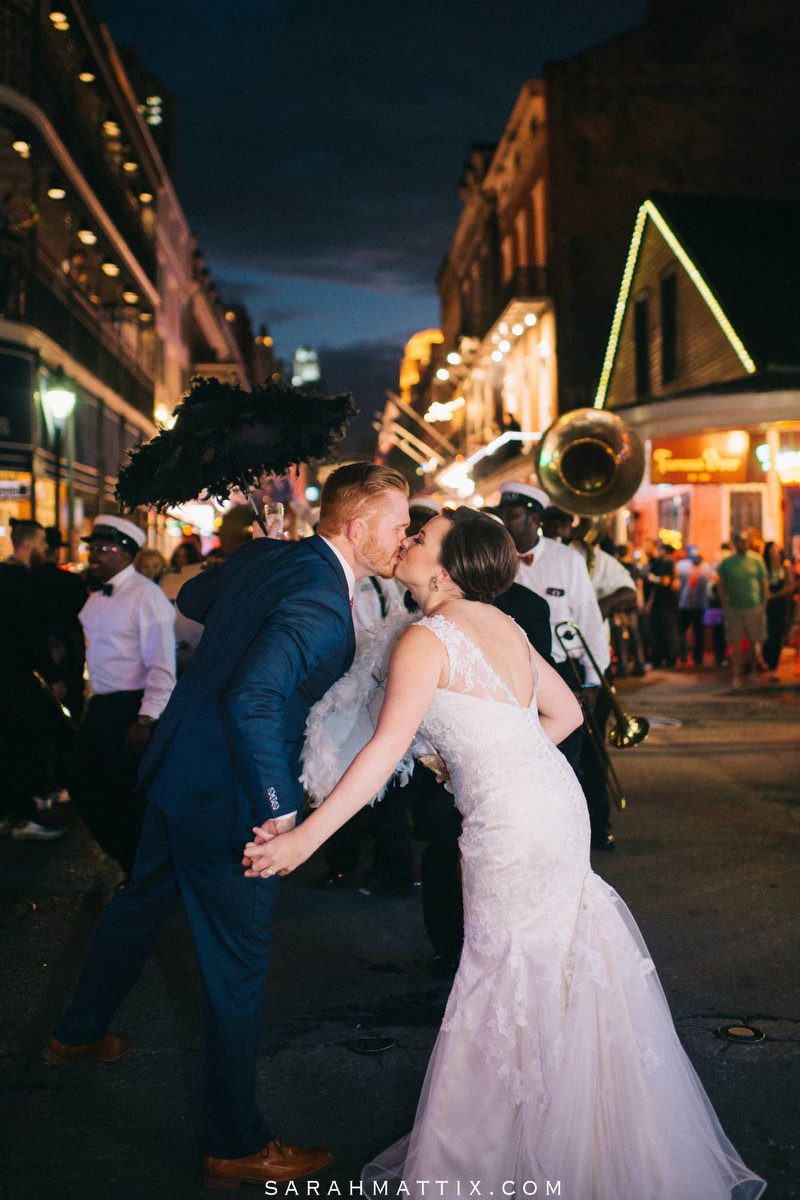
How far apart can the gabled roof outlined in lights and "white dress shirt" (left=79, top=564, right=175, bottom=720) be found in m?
15.0

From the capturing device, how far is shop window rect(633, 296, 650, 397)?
24.3 m

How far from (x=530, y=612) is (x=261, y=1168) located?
282 cm

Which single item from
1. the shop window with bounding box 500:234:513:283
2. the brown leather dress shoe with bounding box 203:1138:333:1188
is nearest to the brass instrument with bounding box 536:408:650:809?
the brown leather dress shoe with bounding box 203:1138:333:1188

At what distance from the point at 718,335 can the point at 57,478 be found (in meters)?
11.5

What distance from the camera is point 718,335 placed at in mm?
20516

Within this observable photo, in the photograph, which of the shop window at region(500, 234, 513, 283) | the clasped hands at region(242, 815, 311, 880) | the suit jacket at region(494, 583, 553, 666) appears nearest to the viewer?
the clasped hands at region(242, 815, 311, 880)

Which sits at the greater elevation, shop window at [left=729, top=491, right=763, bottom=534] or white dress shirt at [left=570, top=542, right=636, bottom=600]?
shop window at [left=729, top=491, right=763, bottom=534]

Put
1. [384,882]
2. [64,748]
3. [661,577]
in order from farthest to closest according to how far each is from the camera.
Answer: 1. [661,577]
2. [64,748]
3. [384,882]

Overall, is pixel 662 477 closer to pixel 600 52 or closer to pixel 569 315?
pixel 569 315

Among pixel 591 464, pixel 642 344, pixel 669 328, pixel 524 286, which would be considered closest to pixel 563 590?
pixel 591 464

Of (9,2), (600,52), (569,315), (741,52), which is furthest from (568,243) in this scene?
(9,2)

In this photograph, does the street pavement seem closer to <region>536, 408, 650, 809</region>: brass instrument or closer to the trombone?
the trombone

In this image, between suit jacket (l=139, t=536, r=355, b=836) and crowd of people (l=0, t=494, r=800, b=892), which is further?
crowd of people (l=0, t=494, r=800, b=892)

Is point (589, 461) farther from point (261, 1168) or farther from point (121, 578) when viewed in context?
point (261, 1168)
